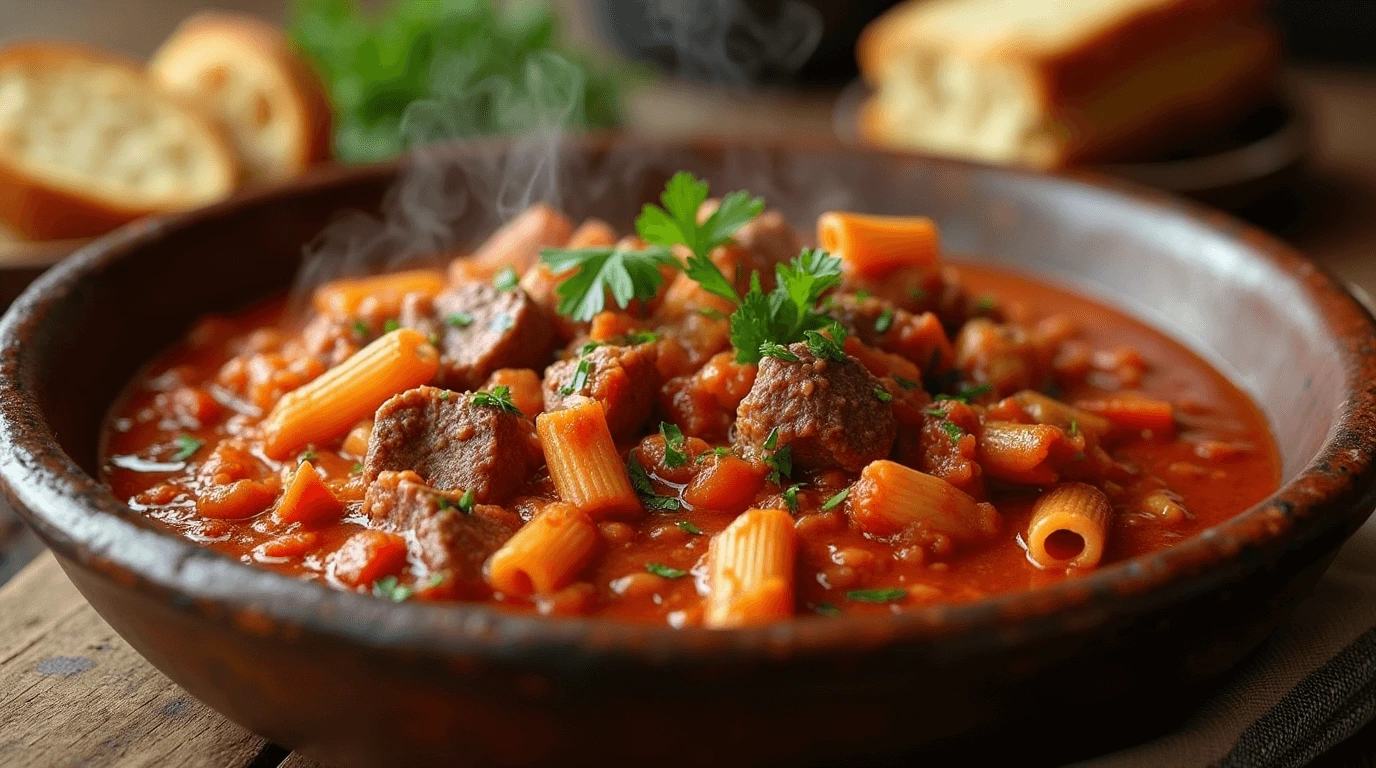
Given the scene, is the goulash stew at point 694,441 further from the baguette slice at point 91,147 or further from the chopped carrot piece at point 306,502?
the baguette slice at point 91,147

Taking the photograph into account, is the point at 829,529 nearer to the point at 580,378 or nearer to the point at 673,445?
the point at 673,445

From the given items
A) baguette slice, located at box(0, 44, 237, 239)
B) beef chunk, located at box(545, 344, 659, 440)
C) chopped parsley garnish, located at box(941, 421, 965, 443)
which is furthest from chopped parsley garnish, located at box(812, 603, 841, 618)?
baguette slice, located at box(0, 44, 237, 239)

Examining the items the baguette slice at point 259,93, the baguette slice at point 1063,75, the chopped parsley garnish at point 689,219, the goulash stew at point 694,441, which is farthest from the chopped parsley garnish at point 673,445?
the baguette slice at point 1063,75

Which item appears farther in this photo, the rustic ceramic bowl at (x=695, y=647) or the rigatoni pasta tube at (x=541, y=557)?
the rigatoni pasta tube at (x=541, y=557)

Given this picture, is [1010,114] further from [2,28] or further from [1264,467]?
[2,28]

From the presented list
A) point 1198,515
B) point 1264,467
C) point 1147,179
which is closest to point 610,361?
point 1198,515
